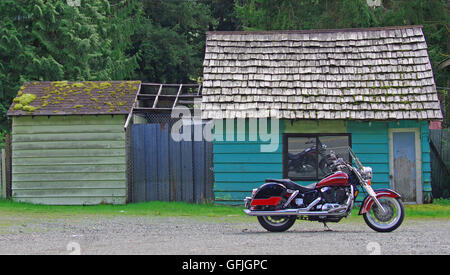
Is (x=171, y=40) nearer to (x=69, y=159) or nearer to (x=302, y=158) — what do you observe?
(x=69, y=159)

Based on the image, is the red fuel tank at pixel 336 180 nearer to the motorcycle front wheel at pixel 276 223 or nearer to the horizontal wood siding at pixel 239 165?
the motorcycle front wheel at pixel 276 223

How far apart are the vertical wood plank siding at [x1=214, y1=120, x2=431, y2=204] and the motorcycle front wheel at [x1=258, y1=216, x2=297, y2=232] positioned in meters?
5.83

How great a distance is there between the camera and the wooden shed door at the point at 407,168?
17.3 meters

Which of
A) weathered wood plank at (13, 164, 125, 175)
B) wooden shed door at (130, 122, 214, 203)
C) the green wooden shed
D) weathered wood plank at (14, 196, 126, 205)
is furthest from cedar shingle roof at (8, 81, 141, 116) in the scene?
weathered wood plank at (14, 196, 126, 205)

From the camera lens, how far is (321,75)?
1783cm

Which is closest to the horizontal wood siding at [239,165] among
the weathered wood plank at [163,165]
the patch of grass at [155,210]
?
the patch of grass at [155,210]

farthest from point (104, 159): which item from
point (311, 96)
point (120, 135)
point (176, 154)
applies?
point (311, 96)

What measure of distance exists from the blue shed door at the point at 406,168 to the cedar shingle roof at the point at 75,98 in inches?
294

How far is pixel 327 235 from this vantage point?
10.9 metres

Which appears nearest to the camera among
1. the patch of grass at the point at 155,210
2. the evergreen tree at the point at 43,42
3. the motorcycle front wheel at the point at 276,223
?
the motorcycle front wheel at the point at 276,223

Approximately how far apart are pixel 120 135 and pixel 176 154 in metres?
1.62

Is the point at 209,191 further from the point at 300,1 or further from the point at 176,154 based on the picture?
the point at 300,1

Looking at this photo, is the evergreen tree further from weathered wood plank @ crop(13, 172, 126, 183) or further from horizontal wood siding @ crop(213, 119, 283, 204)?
horizontal wood siding @ crop(213, 119, 283, 204)

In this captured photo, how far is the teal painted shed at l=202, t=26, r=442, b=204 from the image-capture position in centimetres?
1708
